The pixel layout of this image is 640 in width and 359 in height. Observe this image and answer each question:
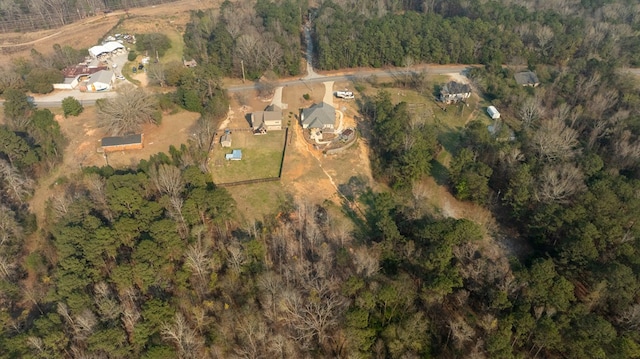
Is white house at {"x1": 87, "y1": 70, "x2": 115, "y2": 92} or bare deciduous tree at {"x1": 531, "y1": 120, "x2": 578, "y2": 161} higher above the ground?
white house at {"x1": 87, "y1": 70, "x2": 115, "y2": 92}

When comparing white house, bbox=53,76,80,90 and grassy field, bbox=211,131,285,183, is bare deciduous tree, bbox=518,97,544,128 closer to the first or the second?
grassy field, bbox=211,131,285,183

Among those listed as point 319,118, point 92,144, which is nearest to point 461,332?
point 319,118

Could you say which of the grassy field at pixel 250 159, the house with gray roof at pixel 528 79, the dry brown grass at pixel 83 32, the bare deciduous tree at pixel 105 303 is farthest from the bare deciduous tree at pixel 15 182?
the house with gray roof at pixel 528 79

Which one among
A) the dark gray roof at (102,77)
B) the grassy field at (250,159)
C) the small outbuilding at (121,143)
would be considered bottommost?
the grassy field at (250,159)

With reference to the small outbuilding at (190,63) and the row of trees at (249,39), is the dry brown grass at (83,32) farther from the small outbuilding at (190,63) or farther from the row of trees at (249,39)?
the small outbuilding at (190,63)

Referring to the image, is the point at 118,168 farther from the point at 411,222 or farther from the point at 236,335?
the point at 411,222

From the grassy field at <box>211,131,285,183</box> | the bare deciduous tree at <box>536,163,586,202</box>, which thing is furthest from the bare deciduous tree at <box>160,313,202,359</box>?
the bare deciduous tree at <box>536,163,586,202</box>

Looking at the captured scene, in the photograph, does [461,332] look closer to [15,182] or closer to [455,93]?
[455,93]

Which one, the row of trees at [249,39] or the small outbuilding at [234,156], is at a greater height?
the row of trees at [249,39]
